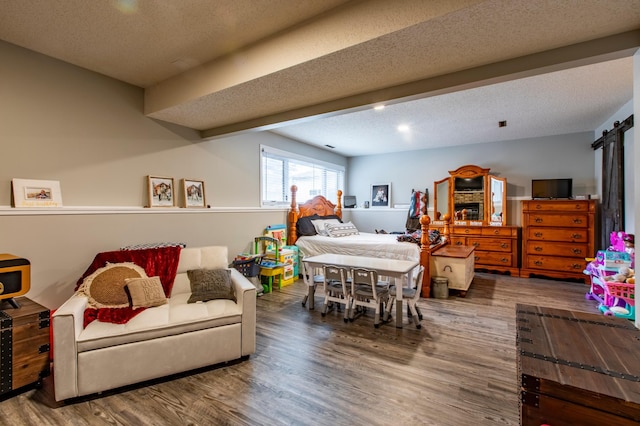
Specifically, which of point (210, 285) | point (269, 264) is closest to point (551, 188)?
Result: point (269, 264)

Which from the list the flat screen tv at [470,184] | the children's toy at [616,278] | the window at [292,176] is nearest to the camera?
the children's toy at [616,278]

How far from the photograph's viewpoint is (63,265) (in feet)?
8.63

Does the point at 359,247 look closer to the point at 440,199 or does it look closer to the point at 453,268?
the point at 453,268

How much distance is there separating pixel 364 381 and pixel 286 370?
0.59 meters

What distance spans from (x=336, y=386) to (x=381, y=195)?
5.33 meters

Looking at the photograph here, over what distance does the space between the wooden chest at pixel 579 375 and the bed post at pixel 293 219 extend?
153 inches

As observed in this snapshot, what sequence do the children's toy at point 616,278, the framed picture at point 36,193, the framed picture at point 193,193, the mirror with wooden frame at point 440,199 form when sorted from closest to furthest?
the framed picture at point 36,193
the children's toy at point 616,278
the framed picture at point 193,193
the mirror with wooden frame at point 440,199

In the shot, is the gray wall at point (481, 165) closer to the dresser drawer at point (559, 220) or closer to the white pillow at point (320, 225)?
the dresser drawer at point (559, 220)

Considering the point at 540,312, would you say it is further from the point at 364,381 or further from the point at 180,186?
the point at 180,186

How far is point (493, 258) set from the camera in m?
5.36

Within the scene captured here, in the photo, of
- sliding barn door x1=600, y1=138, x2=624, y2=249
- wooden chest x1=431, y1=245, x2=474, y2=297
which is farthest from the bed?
sliding barn door x1=600, y1=138, x2=624, y2=249

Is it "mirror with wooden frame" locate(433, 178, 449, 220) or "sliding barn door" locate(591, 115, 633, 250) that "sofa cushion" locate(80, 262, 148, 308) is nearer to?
"mirror with wooden frame" locate(433, 178, 449, 220)

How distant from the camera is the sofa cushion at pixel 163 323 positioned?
6.25ft

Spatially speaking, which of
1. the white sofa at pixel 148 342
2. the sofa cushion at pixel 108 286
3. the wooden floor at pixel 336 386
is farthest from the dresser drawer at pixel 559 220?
the sofa cushion at pixel 108 286
